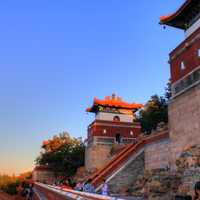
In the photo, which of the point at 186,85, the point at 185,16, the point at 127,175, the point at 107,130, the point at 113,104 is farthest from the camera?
the point at 113,104

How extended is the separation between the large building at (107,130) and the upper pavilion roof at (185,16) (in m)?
12.7

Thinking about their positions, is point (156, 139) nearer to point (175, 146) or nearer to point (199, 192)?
point (175, 146)

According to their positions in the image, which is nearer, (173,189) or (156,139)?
(173,189)

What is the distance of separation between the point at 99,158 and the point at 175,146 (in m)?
14.4

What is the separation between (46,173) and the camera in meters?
36.5

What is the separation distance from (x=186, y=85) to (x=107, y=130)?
52.8 feet

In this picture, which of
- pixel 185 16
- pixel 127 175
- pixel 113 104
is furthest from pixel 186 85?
pixel 113 104

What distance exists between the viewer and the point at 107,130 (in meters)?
30.3

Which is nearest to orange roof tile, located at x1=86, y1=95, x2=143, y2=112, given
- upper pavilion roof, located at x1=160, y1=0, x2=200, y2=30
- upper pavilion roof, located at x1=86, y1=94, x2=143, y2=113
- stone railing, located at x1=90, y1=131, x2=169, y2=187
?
upper pavilion roof, located at x1=86, y1=94, x2=143, y2=113

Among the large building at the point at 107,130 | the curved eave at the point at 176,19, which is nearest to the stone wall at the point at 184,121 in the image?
the curved eave at the point at 176,19

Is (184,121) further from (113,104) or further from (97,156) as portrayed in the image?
(113,104)

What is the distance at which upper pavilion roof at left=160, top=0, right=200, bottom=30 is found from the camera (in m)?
16.3

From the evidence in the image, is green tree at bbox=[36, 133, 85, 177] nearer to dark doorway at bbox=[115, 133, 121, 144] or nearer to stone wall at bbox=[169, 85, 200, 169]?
dark doorway at bbox=[115, 133, 121, 144]

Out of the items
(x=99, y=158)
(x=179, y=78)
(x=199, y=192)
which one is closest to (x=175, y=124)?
(x=179, y=78)
